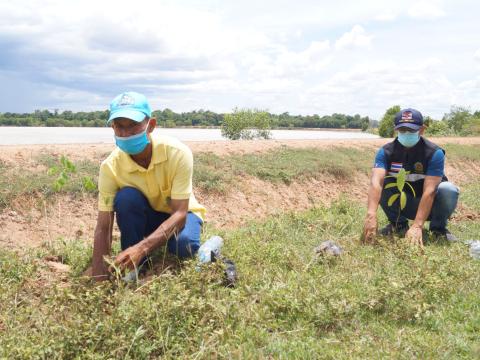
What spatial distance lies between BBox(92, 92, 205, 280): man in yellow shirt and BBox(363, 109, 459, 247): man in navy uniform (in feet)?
5.79

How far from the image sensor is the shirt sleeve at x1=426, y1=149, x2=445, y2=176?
453 cm

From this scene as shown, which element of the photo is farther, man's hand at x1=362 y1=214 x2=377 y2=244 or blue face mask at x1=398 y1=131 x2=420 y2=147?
blue face mask at x1=398 y1=131 x2=420 y2=147

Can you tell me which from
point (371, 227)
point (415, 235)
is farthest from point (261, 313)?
point (415, 235)

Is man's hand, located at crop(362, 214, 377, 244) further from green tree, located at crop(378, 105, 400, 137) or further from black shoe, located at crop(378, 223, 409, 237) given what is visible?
green tree, located at crop(378, 105, 400, 137)

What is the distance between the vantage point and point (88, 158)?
728cm

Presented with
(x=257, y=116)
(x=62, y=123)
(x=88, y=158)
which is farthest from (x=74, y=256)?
(x=257, y=116)

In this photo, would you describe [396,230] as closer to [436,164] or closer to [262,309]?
[436,164]

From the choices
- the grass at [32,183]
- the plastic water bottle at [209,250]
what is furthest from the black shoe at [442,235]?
the grass at [32,183]

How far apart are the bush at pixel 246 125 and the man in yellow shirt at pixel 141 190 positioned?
22498mm

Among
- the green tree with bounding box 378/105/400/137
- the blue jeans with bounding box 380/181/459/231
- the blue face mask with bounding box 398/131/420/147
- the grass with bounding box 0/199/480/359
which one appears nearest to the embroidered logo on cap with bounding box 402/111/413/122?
the blue face mask with bounding box 398/131/420/147

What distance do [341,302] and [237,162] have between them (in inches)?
228

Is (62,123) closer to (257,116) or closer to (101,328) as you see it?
(257,116)

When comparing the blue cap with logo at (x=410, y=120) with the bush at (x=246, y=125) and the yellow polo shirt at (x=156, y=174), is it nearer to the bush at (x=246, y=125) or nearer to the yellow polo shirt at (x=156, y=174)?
the yellow polo shirt at (x=156, y=174)

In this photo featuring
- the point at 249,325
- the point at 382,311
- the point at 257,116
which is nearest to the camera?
the point at 249,325
